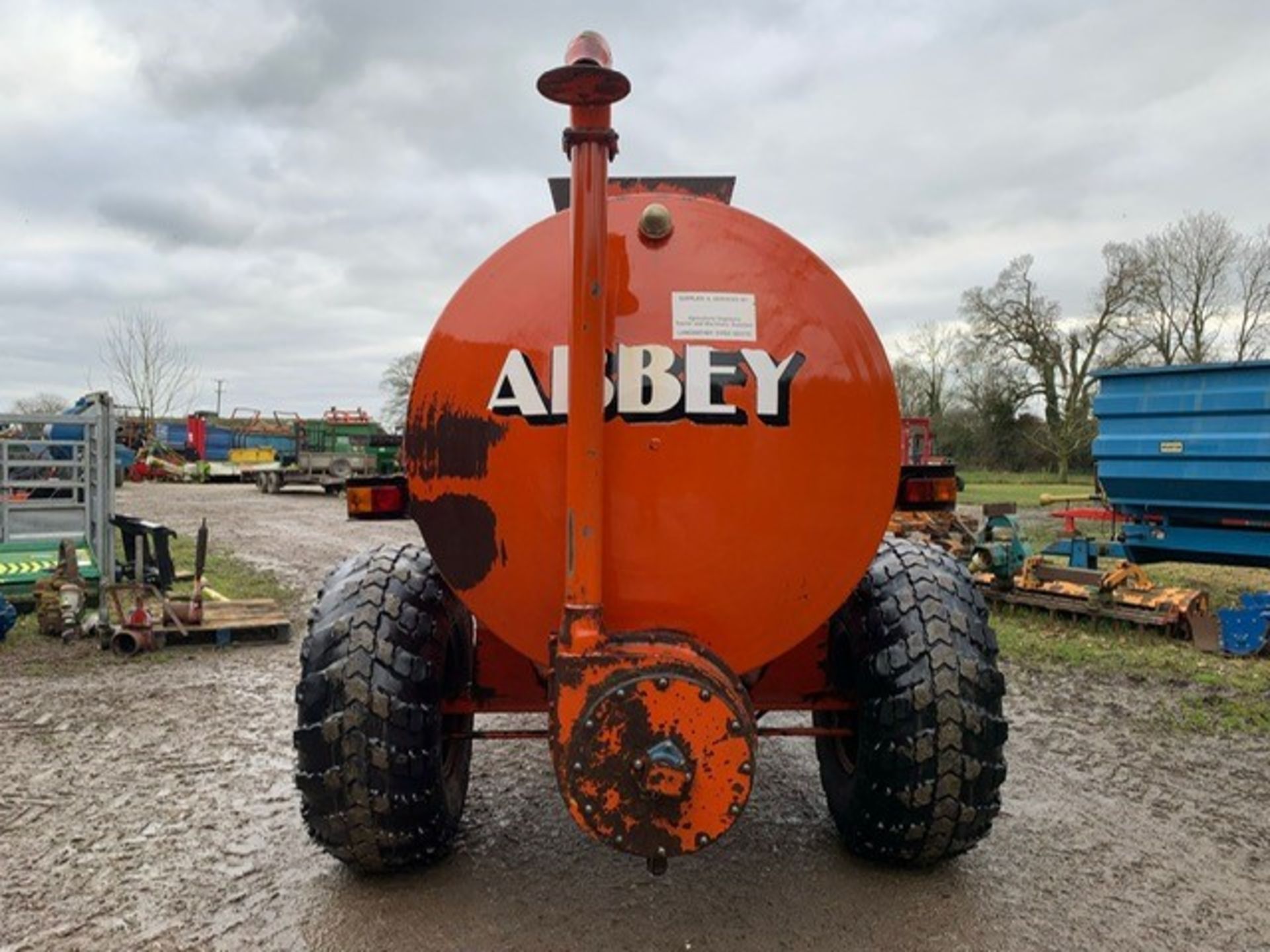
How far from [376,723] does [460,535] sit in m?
0.65

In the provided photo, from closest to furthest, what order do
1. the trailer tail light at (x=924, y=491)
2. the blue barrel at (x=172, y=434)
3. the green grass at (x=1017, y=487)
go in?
the trailer tail light at (x=924, y=491) → the green grass at (x=1017, y=487) → the blue barrel at (x=172, y=434)

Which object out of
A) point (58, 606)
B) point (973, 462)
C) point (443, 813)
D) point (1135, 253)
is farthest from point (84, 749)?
point (973, 462)

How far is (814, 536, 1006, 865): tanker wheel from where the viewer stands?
2574 millimetres

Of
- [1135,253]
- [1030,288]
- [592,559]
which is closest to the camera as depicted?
[592,559]

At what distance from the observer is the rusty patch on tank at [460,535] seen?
2.27 m

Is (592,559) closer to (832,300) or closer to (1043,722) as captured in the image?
(832,300)

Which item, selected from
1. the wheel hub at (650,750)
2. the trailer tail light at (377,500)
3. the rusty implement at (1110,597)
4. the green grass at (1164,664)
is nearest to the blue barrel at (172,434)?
the rusty implement at (1110,597)

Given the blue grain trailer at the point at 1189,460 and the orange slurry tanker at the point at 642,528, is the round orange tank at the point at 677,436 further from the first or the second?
the blue grain trailer at the point at 1189,460

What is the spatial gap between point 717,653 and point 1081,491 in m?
25.5

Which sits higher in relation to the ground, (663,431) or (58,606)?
(663,431)

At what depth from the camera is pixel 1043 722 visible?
459cm

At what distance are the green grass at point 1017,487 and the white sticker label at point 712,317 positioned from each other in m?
18.9

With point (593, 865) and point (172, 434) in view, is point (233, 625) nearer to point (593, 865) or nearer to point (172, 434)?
point (593, 865)

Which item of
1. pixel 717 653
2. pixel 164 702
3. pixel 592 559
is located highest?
pixel 592 559
